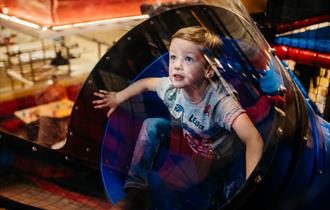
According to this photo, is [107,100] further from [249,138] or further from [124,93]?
[249,138]

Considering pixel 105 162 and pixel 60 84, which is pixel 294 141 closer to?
pixel 105 162

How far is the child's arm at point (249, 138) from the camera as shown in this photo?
126 centimetres

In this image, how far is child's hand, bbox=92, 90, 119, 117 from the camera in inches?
53.6

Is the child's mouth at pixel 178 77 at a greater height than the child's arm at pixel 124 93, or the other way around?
the child's mouth at pixel 178 77

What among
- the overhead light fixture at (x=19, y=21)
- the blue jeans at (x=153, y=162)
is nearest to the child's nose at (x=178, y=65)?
the blue jeans at (x=153, y=162)

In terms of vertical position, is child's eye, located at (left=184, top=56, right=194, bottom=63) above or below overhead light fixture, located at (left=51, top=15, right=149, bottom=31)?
below

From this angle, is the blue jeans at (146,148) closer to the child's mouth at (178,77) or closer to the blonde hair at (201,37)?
the child's mouth at (178,77)

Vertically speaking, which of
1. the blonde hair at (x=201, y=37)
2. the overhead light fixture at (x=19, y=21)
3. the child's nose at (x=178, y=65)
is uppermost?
the overhead light fixture at (x=19, y=21)

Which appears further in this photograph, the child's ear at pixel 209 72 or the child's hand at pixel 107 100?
the child's hand at pixel 107 100

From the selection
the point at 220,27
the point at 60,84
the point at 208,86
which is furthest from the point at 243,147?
the point at 60,84

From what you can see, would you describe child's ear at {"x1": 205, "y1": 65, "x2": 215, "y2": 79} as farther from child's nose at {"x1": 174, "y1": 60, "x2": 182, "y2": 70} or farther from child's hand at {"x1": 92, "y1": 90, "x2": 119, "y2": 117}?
child's hand at {"x1": 92, "y1": 90, "x2": 119, "y2": 117}

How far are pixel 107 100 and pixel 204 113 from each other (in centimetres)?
31

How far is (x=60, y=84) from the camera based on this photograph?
1391 mm

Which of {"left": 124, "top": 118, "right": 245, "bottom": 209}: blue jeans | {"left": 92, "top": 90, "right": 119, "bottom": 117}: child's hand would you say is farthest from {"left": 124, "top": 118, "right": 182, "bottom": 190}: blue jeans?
{"left": 92, "top": 90, "right": 119, "bottom": 117}: child's hand
